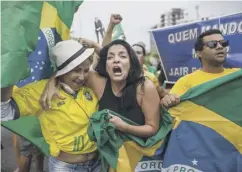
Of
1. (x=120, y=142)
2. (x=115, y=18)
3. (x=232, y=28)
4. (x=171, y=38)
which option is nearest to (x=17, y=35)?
(x=120, y=142)

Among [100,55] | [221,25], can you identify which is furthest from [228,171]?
[221,25]

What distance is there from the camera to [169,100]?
2459 millimetres

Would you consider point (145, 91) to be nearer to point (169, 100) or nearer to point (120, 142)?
point (169, 100)

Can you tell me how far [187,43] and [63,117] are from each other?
2.98 metres

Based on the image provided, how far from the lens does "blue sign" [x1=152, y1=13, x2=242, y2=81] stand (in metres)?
4.01

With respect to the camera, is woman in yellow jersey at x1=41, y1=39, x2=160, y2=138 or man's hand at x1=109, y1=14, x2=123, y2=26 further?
man's hand at x1=109, y1=14, x2=123, y2=26

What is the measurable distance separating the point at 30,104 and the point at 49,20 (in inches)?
24.4

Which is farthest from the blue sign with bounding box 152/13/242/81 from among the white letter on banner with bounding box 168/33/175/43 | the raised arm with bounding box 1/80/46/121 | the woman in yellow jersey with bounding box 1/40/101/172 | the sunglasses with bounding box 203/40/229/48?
the raised arm with bounding box 1/80/46/121

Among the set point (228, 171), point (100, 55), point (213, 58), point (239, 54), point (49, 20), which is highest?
point (49, 20)

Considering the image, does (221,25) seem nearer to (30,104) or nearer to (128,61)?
(128,61)

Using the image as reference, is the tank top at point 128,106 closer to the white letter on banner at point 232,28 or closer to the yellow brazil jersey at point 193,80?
the yellow brazil jersey at point 193,80

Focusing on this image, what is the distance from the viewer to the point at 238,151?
244 cm

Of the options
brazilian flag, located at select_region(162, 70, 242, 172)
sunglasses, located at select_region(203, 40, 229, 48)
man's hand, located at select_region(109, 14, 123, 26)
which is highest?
man's hand, located at select_region(109, 14, 123, 26)

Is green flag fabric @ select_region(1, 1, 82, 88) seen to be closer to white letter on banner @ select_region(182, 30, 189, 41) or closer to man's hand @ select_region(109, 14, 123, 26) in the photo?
man's hand @ select_region(109, 14, 123, 26)
